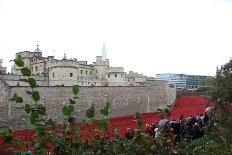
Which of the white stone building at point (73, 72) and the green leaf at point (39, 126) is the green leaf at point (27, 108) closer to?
the green leaf at point (39, 126)

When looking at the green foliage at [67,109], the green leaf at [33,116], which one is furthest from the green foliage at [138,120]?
the green leaf at [33,116]

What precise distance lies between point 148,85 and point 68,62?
1314 centimetres

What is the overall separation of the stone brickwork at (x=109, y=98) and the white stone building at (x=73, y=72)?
234 inches

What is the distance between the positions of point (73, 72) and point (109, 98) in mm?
16011

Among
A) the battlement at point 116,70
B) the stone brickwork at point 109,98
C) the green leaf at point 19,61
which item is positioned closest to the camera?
the green leaf at point 19,61

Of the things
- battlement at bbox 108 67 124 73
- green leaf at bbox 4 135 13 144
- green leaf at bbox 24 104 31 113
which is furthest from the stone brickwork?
green leaf at bbox 24 104 31 113

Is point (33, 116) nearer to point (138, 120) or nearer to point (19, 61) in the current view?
point (19, 61)

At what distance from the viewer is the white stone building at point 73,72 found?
155 feet

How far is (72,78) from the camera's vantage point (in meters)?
48.4

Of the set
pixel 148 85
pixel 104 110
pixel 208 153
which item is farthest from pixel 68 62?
pixel 104 110

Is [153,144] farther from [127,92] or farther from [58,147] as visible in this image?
[127,92]

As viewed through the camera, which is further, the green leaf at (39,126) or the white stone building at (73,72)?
the white stone building at (73,72)

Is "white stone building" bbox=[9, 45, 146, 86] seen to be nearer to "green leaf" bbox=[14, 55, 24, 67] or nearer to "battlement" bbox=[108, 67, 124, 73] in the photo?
"battlement" bbox=[108, 67, 124, 73]

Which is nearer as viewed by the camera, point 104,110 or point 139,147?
point 104,110
